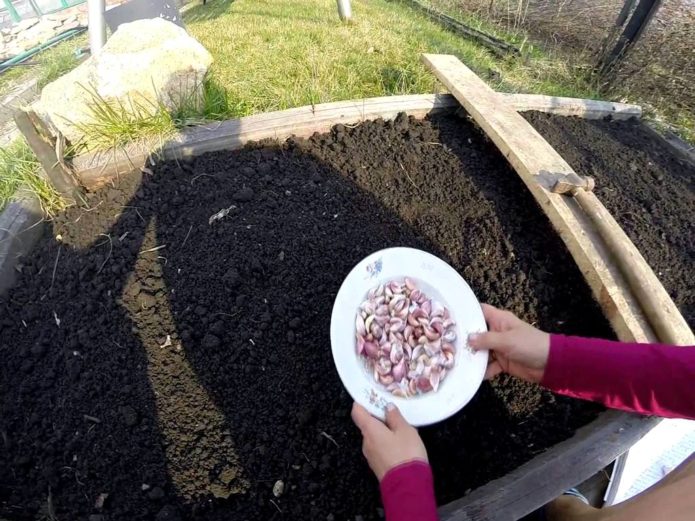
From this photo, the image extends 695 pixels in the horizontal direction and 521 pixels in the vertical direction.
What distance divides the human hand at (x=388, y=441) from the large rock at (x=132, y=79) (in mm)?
1906

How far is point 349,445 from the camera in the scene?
1405 mm

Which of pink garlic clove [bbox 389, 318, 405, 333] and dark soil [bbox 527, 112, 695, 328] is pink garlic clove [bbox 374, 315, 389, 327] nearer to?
pink garlic clove [bbox 389, 318, 405, 333]

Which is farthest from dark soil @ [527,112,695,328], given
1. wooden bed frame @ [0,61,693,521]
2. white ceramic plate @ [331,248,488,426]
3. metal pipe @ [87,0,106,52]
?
metal pipe @ [87,0,106,52]

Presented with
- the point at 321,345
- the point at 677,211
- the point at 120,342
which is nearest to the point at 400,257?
the point at 321,345

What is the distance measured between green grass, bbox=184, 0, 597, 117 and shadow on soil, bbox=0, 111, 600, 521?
0.87 m

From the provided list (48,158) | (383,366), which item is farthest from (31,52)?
(383,366)

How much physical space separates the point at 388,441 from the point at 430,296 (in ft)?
1.77

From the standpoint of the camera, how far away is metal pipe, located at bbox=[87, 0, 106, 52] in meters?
2.72

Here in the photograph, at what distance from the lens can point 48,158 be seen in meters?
1.89

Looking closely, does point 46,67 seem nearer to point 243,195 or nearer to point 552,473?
point 243,195

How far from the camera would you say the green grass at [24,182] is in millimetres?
2012

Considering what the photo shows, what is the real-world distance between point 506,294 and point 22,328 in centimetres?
198

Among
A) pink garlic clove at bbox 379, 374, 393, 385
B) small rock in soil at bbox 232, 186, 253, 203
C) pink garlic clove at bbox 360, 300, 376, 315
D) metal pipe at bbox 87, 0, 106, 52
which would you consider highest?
metal pipe at bbox 87, 0, 106, 52

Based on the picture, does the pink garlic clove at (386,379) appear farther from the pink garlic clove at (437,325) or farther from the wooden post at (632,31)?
the wooden post at (632,31)
